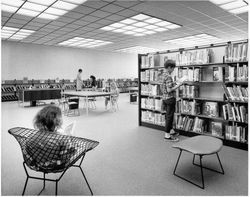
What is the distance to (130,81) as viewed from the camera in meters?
15.7

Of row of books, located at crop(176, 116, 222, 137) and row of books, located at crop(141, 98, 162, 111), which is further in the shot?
row of books, located at crop(141, 98, 162, 111)

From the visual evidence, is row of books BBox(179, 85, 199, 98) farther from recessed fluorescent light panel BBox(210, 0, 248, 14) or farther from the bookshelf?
the bookshelf

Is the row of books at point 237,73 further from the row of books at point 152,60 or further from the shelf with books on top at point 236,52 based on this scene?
the row of books at point 152,60

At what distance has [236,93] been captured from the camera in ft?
11.0

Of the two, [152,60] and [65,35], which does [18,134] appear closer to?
[152,60]

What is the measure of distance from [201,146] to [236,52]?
190cm

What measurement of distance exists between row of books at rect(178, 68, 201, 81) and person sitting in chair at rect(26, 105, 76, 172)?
2.66 metres

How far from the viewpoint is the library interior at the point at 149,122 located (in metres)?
2.14

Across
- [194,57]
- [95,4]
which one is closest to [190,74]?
[194,57]

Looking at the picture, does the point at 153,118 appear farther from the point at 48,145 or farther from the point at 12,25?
the point at 12,25

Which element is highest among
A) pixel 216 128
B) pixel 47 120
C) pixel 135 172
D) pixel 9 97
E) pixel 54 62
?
pixel 54 62

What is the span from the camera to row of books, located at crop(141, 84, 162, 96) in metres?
4.57

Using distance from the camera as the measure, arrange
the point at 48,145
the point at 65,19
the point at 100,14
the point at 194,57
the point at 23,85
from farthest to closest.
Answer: the point at 23,85 → the point at 65,19 → the point at 100,14 → the point at 194,57 → the point at 48,145

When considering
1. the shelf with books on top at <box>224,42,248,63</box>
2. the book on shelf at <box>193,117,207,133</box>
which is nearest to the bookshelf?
the book on shelf at <box>193,117,207,133</box>
